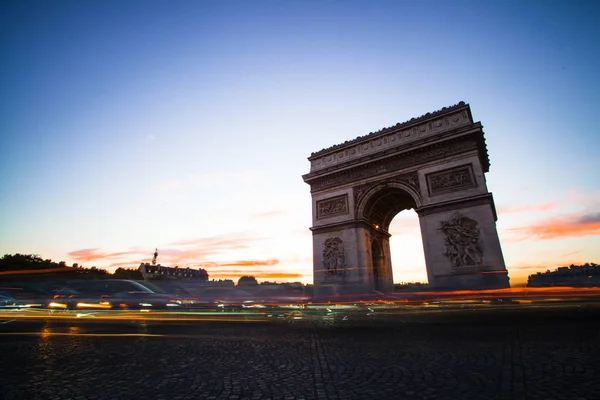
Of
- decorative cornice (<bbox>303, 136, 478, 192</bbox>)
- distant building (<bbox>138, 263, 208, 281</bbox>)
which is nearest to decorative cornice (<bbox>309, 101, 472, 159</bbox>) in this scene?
decorative cornice (<bbox>303, 136, 478, 192</bbox>)

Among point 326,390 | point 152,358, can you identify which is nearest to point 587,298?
point 326,390

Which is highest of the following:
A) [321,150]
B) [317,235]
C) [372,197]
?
[321,150]

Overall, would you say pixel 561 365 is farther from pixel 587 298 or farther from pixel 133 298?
pixel 587 298

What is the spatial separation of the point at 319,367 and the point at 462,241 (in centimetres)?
1516

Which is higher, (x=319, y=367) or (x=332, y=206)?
(x=332, y=206)

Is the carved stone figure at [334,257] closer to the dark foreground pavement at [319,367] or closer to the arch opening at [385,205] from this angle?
the arch opening at [385,205]

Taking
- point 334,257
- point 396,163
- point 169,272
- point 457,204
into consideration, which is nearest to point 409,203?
point 396,163

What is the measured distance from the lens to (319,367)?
268 centimetres

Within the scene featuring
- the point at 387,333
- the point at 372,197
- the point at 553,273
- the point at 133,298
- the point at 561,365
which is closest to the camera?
the point at 561,365

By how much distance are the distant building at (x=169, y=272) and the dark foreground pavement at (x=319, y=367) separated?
236ft

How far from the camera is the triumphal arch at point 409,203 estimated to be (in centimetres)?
1504

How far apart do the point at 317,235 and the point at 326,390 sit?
727 inches

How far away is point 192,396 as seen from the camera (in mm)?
1983

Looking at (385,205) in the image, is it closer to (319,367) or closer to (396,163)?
(396,163)
